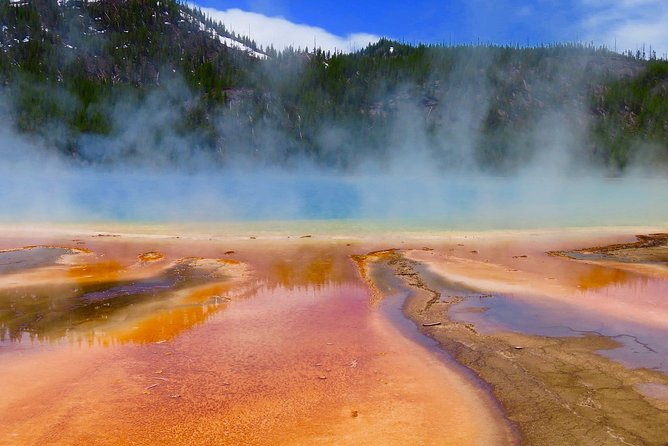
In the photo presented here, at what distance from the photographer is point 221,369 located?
16.9ft

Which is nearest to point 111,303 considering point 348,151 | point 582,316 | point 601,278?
point 582,316

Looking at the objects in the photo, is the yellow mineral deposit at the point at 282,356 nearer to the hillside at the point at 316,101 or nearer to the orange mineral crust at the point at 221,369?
the orange mineral crust at the point at 221,369

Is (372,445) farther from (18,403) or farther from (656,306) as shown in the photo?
(656,306)

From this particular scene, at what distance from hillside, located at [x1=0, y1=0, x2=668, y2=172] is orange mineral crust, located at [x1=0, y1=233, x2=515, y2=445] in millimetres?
64923

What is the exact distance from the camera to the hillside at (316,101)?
72.4 metres

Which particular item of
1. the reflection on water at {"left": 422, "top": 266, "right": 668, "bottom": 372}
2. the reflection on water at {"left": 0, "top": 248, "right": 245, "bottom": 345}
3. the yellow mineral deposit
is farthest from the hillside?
the reflection on water at {"left": 422, "top": 266, "right": 668, "bottom": 372}

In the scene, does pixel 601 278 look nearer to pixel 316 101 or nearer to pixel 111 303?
pixel 111 303

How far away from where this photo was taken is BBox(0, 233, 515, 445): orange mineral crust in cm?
401

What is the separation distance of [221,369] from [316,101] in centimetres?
8028

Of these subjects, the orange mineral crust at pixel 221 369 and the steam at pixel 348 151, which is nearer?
the orange mineral crust at pixel 221 369

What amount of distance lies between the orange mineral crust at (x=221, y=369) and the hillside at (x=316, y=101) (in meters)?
64.9

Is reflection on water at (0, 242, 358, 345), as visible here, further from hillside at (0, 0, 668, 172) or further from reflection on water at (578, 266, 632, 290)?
hillside at (0, 0, 668, 172)

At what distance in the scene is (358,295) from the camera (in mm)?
7988

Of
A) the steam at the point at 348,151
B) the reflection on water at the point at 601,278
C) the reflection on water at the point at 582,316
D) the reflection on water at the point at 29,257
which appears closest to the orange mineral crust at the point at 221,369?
the reflection on water at the point at 29,257
